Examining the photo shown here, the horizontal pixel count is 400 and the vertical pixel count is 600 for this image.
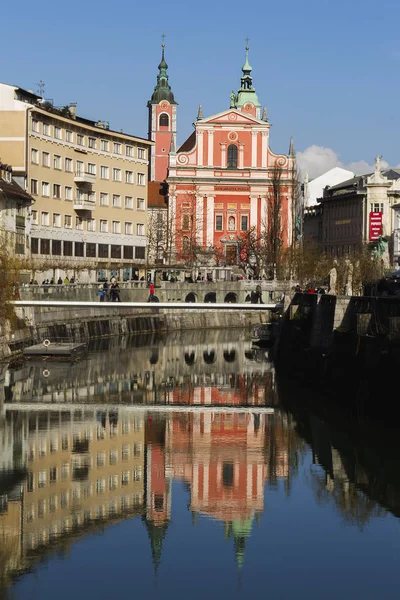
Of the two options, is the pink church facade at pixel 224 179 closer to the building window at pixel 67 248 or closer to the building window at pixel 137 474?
the building window at pixel 67 248

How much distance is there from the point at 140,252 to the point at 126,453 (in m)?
67.4

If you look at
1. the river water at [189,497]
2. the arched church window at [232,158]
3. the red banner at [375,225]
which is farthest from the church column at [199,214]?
the river water at [189,497]

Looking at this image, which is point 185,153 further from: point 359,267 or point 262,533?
point 262,533

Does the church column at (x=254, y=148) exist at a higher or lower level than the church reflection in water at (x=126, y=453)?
higher

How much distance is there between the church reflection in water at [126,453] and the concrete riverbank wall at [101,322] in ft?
17.6

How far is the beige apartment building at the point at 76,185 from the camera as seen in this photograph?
8438 cm

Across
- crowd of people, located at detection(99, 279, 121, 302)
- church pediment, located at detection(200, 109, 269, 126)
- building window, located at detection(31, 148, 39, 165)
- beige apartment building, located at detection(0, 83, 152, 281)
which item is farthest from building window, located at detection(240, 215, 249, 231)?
crowd of people, located at detection(99, 279, 121, 302)

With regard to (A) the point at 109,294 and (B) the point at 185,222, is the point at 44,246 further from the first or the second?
(B) the point at 185,222

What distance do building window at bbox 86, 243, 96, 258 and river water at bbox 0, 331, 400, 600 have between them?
137ft

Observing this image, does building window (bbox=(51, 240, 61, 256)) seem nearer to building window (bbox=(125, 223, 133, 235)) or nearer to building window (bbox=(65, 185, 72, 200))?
building window (bbox=(65, 185, 72, 200))

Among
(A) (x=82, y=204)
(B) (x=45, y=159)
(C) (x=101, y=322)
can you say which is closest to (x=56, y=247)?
(A) (x=82, y=204)

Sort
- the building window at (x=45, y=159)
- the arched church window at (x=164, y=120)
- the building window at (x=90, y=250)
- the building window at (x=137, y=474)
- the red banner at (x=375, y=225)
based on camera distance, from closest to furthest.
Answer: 1. the building window at (x=137, y=474)
2. the building window at (x=45, y=159)
3. the building window at (x=90, y=250)
4. the red banner at (x=375, y=225)
5. the arched church window at (x=164, y=120)

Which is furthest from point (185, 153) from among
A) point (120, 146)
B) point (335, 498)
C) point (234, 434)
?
point (335, 498)

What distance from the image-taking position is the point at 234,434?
43406 millimetres
